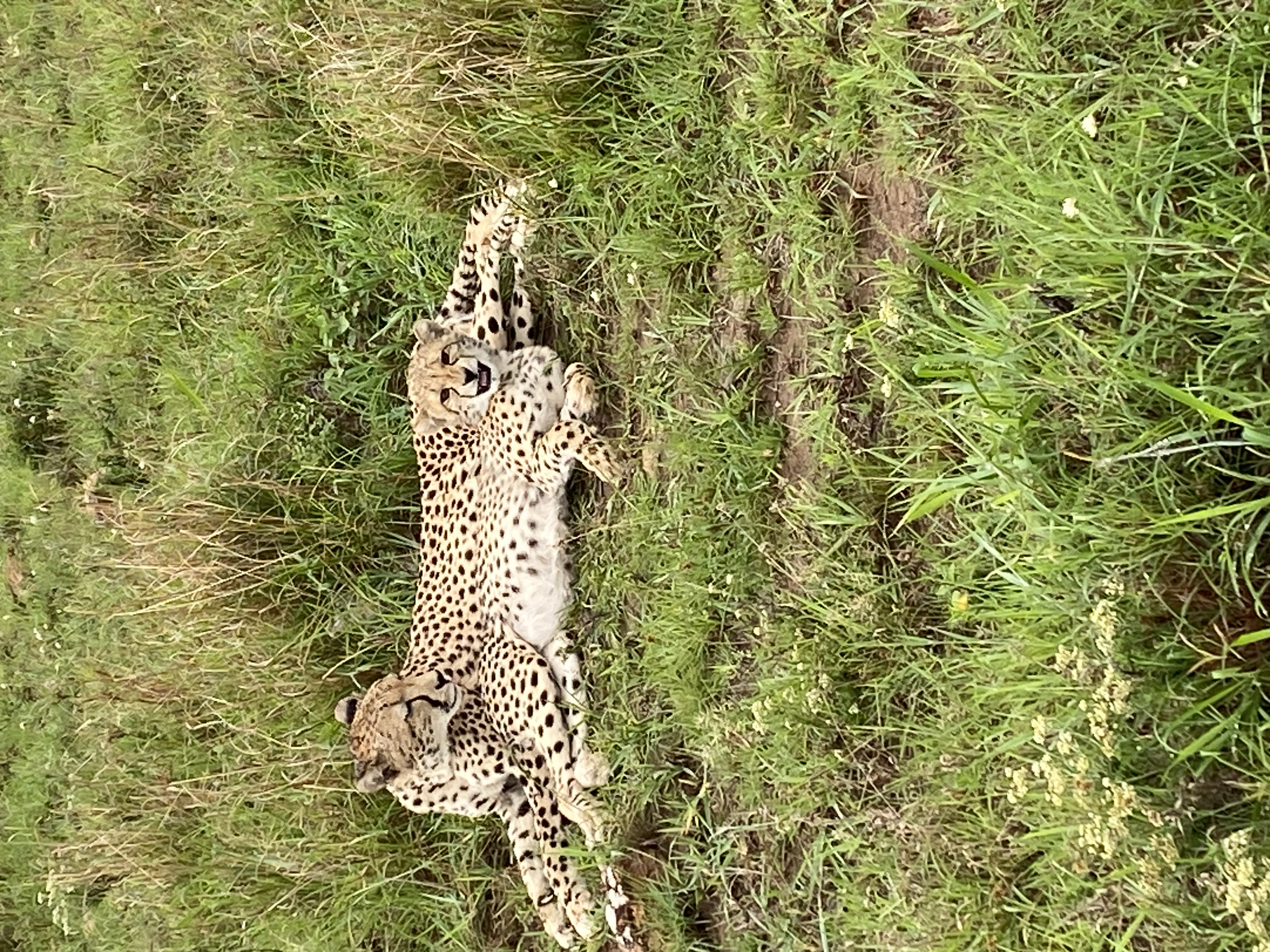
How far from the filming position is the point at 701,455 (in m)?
2.64

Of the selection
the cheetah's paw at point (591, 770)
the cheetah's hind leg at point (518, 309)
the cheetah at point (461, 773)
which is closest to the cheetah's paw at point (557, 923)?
the cheetah at point (461, 773)

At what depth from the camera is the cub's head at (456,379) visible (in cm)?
305

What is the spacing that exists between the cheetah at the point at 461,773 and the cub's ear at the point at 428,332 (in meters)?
0.94

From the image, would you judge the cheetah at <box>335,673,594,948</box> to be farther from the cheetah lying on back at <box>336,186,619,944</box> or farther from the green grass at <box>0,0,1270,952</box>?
the green grass at <box>0,0,1270,952</box>

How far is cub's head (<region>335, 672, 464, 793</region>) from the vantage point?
2.95 meters

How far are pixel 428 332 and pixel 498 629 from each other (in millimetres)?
861

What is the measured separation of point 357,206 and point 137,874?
2.39m

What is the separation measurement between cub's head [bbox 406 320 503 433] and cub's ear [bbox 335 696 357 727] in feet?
2.72

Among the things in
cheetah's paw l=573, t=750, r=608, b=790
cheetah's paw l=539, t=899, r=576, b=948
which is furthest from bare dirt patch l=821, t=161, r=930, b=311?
cheetah's paw l=539, t=899, r=576, b=948

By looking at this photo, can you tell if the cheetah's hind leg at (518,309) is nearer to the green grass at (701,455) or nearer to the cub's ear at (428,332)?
the green grass at (701,455)

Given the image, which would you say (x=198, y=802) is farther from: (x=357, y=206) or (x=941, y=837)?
(x=941, y=837)

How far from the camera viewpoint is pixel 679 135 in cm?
274

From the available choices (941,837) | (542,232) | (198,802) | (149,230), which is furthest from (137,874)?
(941,837)

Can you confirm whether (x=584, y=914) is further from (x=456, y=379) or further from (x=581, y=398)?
(x=456, y=379)
